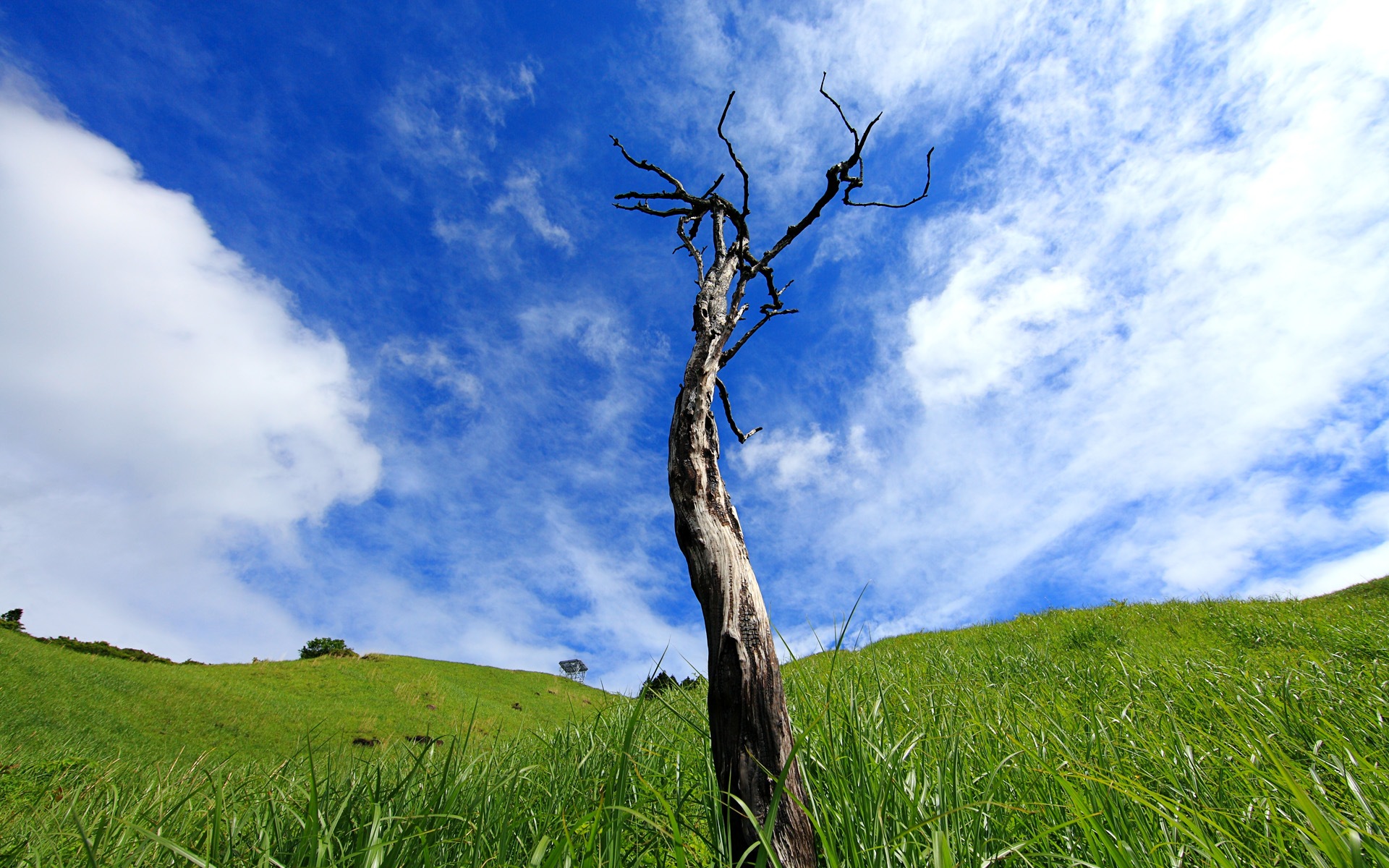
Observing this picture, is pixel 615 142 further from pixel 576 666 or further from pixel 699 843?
pixel 576 666

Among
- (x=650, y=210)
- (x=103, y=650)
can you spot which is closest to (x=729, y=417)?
(x=650, y=210)

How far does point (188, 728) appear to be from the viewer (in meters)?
8.09

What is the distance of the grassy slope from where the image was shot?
23.4 feet

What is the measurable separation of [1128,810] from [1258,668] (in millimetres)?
4537

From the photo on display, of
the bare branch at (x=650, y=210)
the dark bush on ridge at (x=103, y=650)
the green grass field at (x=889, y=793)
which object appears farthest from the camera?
the dark bush on ridge at (x=103, y=650)

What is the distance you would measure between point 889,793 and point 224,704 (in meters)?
10.8

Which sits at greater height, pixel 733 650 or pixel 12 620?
pixel 12 620

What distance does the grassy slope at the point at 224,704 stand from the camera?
7133 mm

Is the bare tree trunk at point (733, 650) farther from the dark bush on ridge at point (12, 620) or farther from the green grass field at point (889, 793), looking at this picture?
the dark bush on ridge at point (12, 620)

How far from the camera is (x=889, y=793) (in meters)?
2.49

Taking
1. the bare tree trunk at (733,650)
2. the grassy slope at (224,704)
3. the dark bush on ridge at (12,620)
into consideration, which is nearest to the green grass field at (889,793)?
the bare tree trunk at (733,650)

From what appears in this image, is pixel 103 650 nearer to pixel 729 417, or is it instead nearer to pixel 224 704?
pixel 224 704

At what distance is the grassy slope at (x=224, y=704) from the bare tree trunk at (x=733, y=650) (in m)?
3.16

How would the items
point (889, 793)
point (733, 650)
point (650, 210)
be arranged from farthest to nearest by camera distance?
1. point (650, 210)
2. point (733, 650)
3. point (889, 793)
